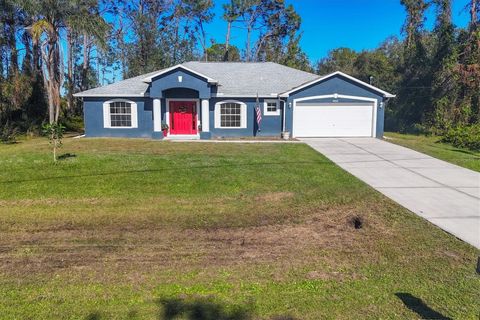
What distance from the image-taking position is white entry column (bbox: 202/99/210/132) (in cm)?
2035

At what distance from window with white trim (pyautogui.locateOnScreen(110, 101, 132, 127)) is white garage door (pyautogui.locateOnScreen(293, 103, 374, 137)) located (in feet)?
30.9

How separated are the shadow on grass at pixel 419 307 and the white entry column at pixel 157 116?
17402 mm

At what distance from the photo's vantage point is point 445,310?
4121 mm

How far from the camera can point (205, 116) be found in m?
20.5

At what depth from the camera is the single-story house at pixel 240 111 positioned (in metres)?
20.6

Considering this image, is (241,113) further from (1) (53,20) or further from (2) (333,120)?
(1) (53,20)

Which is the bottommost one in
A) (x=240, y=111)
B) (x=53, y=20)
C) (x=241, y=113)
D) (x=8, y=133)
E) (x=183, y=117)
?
(x=8, y=133)

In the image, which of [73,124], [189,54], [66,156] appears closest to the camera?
[66,156]

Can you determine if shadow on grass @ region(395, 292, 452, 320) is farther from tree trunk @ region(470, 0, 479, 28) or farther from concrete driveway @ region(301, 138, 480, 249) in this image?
tree trunk @ region(470, 0, 479, 28)

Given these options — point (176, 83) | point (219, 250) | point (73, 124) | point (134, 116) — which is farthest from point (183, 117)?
point (219, 250)

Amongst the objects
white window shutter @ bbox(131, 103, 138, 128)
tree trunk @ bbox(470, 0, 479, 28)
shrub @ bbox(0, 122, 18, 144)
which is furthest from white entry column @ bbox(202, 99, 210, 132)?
tree trunk @ bbox(470, 0, 479, 28)

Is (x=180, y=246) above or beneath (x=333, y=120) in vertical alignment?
beneath

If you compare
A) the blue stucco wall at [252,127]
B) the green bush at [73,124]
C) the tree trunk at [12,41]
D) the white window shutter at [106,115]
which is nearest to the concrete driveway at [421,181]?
the blue stucco wall at [252,127]

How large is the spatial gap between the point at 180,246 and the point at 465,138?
59.9 feet
